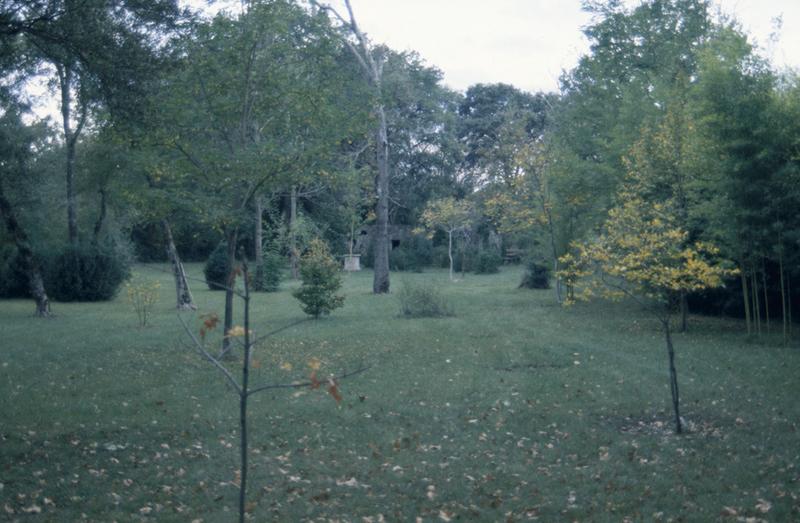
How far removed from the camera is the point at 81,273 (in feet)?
88.9

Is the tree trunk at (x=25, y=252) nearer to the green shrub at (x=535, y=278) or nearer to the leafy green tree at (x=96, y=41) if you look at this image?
the leafy green tree at (x=96, y=41)

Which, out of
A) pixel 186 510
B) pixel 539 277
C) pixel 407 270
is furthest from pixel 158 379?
pixel 407 270

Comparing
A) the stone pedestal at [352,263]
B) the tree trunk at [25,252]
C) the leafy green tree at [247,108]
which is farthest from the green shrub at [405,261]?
the leafy green tree at [247,108]

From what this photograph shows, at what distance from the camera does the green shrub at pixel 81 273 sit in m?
26.9

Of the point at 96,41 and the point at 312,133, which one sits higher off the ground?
the point at 96,41

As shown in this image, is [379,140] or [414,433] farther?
[379,140]

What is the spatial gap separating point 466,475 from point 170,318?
14802 millimetres

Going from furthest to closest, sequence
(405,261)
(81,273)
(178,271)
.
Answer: (405,261) < (81,273) < (178,271)

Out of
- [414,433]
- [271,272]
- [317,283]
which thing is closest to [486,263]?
[271,272]

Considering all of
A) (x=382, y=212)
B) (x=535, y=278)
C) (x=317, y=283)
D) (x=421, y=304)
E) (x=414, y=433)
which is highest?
(x=382, y=212)

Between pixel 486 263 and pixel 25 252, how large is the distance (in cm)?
Result: 2995

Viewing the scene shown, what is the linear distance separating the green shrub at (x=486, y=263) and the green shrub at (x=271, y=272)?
16580mm

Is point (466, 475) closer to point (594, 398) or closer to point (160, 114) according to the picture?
point (594, 398)

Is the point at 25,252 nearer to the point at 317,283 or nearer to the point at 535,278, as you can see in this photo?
the point at 317,283
